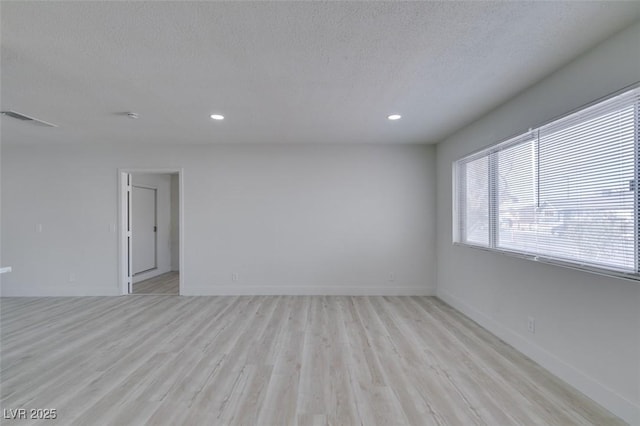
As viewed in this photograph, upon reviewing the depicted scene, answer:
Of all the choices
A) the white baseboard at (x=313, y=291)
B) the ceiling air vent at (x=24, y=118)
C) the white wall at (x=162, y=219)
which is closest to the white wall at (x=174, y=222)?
the white wall at (x=162, y=219)

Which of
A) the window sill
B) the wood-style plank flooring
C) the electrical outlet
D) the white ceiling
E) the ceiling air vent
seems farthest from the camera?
the wood-style plank flooring

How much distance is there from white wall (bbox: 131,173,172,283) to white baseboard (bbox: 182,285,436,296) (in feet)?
8.13

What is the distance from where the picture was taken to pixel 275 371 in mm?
2391

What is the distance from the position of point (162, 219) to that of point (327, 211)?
443cm

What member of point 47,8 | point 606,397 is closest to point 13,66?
point 47,8

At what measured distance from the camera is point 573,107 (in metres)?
2.18

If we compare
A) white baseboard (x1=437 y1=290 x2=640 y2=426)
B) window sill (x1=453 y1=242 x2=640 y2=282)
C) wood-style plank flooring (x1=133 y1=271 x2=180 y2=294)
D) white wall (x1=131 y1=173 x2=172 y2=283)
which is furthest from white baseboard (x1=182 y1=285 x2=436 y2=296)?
white wall (x1=131 y1=173 x2=172 y2=283)

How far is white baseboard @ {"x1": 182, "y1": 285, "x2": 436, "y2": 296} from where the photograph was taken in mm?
4676

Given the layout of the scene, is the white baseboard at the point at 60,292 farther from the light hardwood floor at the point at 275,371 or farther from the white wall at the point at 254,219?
the light hardwood floor at the point at 275,371

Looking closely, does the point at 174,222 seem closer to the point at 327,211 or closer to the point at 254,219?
the point at 254,219

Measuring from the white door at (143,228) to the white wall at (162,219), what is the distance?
0.10m

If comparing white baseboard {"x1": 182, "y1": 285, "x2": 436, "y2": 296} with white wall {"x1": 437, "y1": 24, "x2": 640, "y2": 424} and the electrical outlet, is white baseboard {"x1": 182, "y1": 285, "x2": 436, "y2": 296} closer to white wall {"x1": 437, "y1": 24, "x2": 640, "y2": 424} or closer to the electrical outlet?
white wall {"x1": 437, "y1": 24, "x2": 640, "y2": 424}

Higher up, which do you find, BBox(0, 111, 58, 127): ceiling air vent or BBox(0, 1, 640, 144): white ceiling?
BBox(0, 1, 640, 144): white ceiling

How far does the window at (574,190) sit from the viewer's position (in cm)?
180
